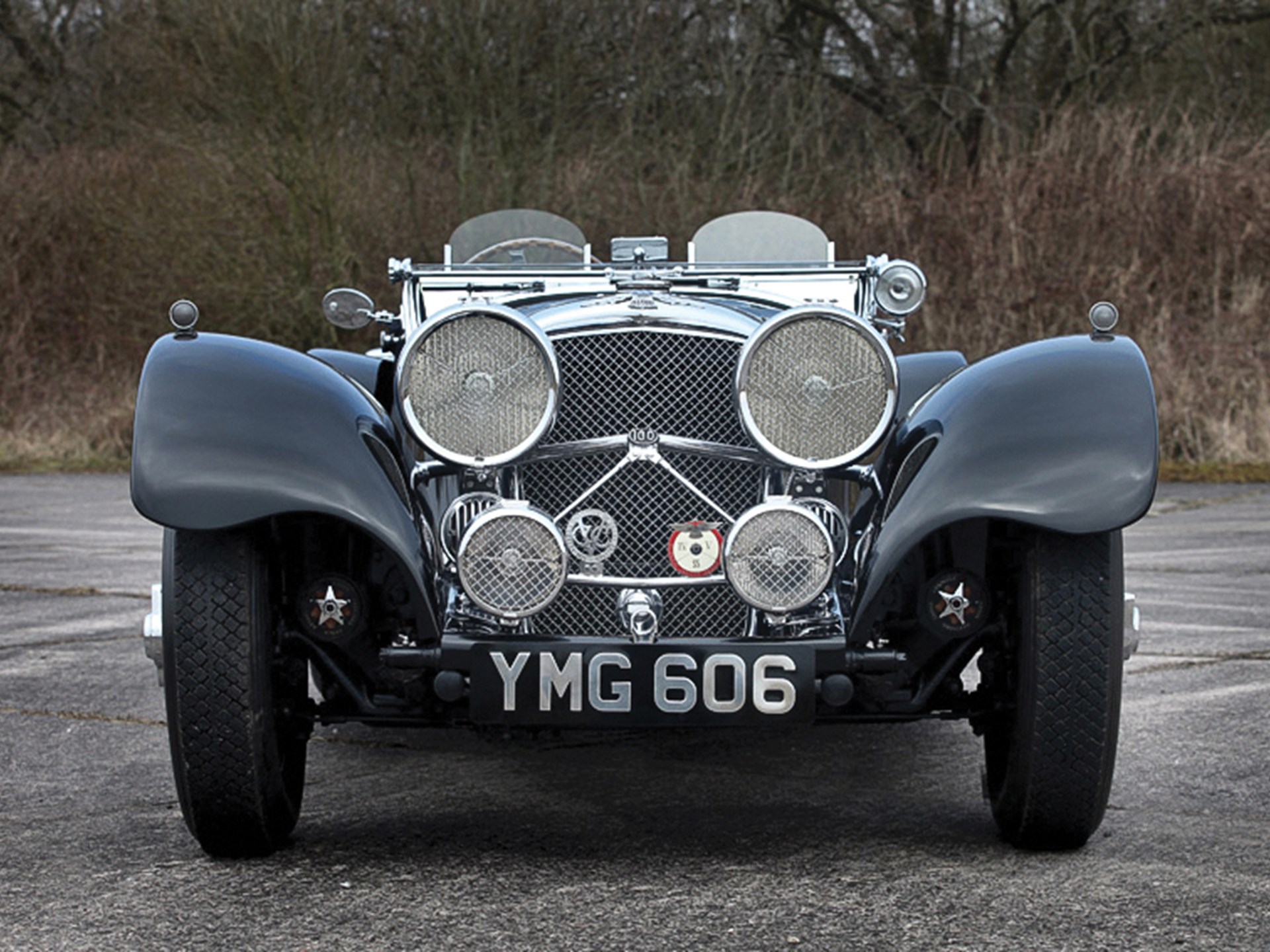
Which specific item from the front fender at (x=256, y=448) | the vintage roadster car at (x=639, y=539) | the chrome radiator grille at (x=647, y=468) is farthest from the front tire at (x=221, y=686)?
the chrome radiator grille at (x=647, y=468)

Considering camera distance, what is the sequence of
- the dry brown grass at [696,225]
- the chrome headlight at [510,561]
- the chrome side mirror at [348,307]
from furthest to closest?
the dry brown grass at [696,225]
the chrome side mirror at [348,307]
the chrome headlight at [510,561]

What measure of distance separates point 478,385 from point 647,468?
1.47ft

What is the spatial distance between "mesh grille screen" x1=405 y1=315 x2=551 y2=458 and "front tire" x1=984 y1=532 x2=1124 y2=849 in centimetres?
115

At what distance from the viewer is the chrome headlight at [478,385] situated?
3.88 meters

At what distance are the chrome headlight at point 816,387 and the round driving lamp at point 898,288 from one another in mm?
1202

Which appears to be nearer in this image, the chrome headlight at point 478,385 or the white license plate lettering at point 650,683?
the white license plate lettering at point 650,683

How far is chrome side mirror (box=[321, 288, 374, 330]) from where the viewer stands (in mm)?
5016

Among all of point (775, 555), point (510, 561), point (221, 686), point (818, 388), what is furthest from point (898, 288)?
point (221, 686)

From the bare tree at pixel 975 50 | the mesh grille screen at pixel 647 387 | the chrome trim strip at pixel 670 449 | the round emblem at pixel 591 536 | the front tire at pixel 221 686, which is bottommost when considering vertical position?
the front tire at pixel 221 686

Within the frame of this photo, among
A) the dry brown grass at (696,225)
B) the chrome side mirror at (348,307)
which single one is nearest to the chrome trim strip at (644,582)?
the chrome side mirror at (348,307)

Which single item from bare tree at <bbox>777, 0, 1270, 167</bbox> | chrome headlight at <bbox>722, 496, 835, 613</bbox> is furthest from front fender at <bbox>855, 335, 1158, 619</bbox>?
bare tree at <bbox>777, 0, 1270, 167</bbox>

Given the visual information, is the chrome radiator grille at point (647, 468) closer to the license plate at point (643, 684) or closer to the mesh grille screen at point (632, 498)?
the mesh grille screen at point (632, 498)

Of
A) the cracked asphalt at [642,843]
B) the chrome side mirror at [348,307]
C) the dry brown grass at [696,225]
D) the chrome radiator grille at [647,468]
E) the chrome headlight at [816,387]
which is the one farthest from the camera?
the dry brown grass at [696,225]

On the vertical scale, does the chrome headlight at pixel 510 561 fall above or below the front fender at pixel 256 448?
below
